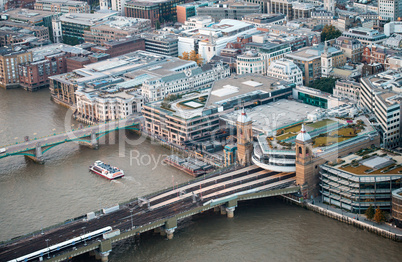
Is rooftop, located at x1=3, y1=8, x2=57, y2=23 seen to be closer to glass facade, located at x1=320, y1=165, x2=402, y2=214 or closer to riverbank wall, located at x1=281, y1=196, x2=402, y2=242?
riverbank wall, located at x1=281, y1=196, x2=402, y2=242

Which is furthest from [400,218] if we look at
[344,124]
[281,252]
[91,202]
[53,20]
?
[53,20]

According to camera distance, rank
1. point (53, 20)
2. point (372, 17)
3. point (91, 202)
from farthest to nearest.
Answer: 1. point (53, 20)
2. point (372, 17)
3. point (91, 202)

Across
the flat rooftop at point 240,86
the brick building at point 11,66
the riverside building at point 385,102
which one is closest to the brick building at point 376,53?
the riverside building at point 385,102

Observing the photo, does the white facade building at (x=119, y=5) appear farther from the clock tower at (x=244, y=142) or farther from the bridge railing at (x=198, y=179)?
the bridge railing at (x=198, y=179)

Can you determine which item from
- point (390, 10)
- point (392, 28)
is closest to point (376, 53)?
point (392, 28)

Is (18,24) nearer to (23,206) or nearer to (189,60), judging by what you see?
(189,60)

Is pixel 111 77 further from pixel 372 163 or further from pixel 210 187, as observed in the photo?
pixel 372 163

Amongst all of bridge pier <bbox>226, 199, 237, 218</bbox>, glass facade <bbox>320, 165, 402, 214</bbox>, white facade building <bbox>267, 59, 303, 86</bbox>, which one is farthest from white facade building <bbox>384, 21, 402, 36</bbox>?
bridge pier <bbox>226, 199, 237, 218</bbox>
